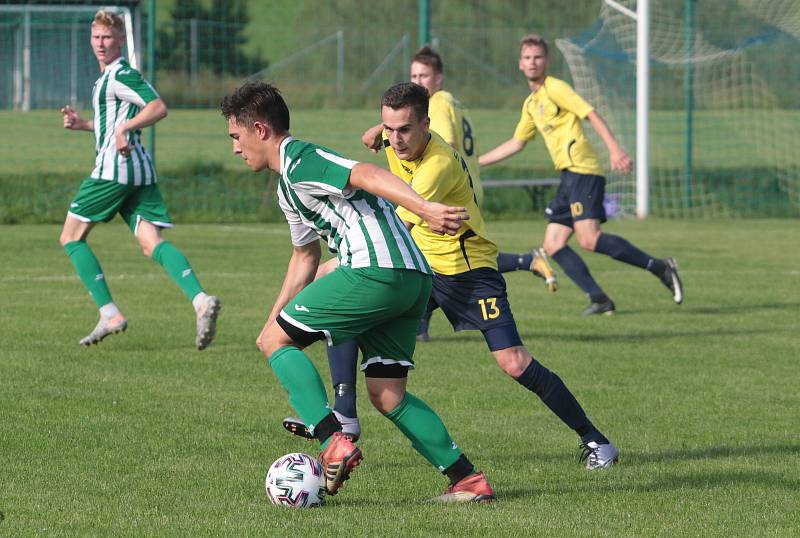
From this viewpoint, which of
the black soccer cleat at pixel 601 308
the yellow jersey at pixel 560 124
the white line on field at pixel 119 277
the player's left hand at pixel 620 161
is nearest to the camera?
the player's left hand at pixel 620 161

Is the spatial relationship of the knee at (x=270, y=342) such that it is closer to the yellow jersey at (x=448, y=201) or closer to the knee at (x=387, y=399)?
the knee at (x=387, y=399)

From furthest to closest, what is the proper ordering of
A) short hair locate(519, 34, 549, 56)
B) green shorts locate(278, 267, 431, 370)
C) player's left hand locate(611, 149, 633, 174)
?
1. player's left hand locate(611, 149, 633, 174)
2. short hair locate(519, 34, 549, 56)
3. green shorts locate(278, 267, 431, 370)

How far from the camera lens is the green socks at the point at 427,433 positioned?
5.52 meters

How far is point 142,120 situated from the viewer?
9.67 meters

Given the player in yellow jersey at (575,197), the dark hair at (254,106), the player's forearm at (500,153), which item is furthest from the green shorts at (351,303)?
the player in yellow jersey at (575,197)

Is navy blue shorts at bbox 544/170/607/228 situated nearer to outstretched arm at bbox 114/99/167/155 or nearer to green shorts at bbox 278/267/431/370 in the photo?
outstretched arm at bbox 114/99/167/155

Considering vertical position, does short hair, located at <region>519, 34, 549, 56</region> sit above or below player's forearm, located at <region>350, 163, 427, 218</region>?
above

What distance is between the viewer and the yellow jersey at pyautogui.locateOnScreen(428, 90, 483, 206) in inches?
343

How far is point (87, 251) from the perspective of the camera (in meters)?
A: 9.84

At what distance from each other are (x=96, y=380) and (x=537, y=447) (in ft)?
9.26

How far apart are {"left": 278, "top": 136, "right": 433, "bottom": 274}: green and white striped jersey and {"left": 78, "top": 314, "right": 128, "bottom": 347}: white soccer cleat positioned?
4119 mm

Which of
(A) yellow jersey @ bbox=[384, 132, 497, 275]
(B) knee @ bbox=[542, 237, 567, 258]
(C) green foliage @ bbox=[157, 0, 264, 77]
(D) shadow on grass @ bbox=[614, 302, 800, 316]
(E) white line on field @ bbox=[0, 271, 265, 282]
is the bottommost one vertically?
(D) shadow on grass @ bbox=[614, 302, 800, 316]

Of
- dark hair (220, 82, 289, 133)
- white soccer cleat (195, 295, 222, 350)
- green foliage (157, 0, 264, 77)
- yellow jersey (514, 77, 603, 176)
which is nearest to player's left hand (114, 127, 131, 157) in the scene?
white soccer cleat (195, 295, 222, 350)

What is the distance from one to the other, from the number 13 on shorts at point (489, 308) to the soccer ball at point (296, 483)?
123cm
